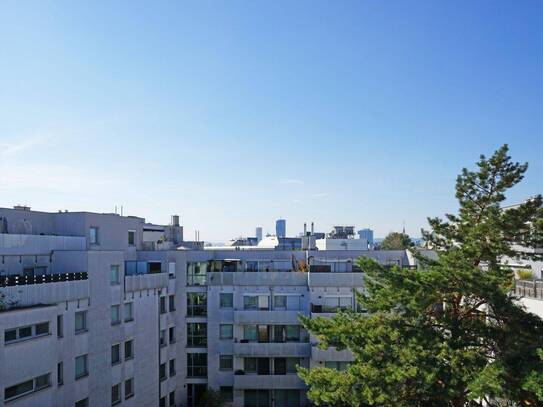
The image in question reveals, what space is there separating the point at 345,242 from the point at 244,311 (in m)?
23.2

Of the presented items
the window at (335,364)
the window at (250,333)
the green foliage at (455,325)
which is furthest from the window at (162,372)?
the green foliage at (455,325)

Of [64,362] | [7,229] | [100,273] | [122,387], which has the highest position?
[7,229]

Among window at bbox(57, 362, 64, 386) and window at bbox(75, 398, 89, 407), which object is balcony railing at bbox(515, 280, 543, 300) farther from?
window at bbox(75, 398, 89, 407)

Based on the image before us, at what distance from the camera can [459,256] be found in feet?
68.0

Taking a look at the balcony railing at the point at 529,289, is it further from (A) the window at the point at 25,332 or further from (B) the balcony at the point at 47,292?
(A) the window at the point at 25,332

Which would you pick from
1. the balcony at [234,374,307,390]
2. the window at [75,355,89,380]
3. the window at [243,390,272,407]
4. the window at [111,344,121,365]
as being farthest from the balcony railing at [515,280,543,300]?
the window at [243,390,272,407]

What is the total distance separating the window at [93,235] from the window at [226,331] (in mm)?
14322

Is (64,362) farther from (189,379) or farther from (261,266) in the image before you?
(261,266)

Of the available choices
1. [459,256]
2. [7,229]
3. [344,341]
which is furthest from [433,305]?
[7,229]

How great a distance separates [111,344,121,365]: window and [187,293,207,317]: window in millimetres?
10876

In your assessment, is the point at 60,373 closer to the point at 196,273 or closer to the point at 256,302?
the point at 196,273

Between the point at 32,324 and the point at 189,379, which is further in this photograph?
the point at 189,379

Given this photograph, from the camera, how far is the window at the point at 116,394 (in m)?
31.7

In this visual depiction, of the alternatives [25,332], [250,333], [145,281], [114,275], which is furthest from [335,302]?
[25,332]
